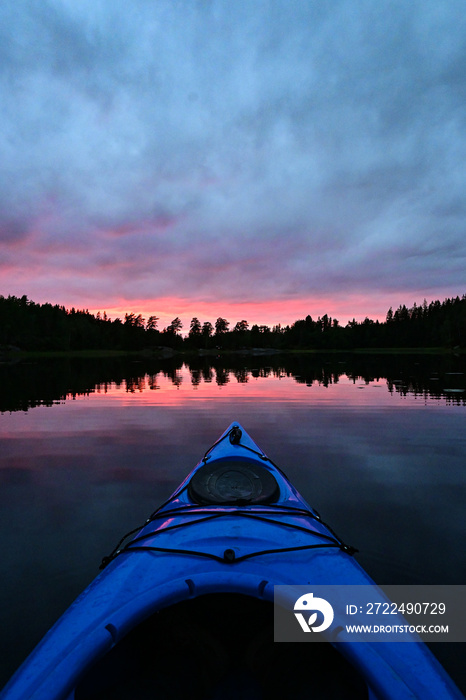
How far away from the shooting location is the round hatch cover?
479 cm

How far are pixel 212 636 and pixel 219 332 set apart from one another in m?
176

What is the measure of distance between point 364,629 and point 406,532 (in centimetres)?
352

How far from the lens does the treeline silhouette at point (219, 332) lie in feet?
367

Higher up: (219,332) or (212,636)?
→ (219,332)

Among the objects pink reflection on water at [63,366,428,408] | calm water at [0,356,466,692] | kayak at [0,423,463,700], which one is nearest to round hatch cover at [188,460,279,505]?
kayak at [0,423,463,700]

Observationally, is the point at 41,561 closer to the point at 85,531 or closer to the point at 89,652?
the point at 85,531

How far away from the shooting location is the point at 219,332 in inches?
7047

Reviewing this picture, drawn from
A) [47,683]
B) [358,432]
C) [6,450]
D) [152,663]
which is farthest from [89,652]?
[358,432]

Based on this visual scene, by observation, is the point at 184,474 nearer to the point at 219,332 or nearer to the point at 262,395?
the point at 262,395

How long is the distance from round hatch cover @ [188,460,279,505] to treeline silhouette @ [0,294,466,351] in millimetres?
111692

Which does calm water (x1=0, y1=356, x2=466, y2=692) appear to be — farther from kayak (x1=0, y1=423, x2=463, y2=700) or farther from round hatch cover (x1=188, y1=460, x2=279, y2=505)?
round hatch cover (x1=188, y1=460, x2=279, y2=505)

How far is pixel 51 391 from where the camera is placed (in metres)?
22.7

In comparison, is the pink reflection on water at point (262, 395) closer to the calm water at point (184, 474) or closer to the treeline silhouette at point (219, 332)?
the calm water at point (184, 474)

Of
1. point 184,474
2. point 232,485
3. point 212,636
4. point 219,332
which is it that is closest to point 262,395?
point 184,474
